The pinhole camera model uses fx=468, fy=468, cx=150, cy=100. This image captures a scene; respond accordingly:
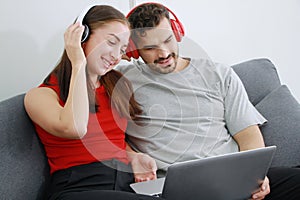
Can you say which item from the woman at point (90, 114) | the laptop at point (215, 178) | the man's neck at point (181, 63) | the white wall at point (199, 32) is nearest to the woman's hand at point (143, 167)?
the woman at point (90, 114)

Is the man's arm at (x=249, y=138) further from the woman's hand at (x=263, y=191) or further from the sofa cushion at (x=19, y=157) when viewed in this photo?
the sofa cushion at (x=19, y=157)

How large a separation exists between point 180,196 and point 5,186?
Result: 473 mm

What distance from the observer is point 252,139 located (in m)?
1.59

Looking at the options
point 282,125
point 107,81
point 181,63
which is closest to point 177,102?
point 181,63

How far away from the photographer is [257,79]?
183 cm

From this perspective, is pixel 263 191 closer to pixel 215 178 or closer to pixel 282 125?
pixel 215 178

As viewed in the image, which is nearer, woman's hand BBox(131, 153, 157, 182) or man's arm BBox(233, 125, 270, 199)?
woman's hand BBox(131, 153, 157, 182)

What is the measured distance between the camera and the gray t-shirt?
158cm

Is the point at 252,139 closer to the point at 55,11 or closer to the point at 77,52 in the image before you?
the point at 77,52

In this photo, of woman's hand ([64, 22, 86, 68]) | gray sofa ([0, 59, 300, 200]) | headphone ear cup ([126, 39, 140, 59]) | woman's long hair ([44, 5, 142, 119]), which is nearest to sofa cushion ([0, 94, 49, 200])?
gray sofa ([0, 59, 300, 200])

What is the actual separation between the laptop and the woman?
0.13m

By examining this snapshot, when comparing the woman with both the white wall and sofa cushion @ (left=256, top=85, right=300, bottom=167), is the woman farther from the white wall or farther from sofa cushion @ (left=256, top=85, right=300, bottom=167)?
sofa cushion @ (left=256, top=85, right=300, bottom=167)

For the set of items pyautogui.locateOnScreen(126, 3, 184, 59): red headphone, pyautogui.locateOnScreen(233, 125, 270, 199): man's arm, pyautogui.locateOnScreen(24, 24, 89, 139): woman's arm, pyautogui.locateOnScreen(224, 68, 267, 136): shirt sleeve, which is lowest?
pyautogui.locateOnScreen(233, 125, 270, 199): man's arm

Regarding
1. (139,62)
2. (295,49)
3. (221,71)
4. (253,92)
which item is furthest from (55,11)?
(295,49)
